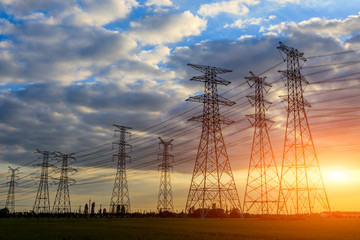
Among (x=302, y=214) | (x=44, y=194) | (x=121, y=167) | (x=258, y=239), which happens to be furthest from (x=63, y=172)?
(x=258, y=239)

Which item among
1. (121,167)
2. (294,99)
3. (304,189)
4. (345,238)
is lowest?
(345,238)

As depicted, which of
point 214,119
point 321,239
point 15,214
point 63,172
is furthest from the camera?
point 15,214

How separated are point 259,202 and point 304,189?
1046 centimetres

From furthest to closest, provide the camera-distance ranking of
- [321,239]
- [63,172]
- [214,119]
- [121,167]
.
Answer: [63,172] → [121,167] → [214,119] → [321,239]

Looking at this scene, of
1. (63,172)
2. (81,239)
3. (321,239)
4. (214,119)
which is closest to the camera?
(321,239)

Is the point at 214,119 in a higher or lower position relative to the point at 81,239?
higher

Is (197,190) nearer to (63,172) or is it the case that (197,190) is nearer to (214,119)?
(214,119)

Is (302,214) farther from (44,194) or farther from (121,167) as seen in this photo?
(44,194)

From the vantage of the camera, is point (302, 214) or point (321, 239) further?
point (302, 214)

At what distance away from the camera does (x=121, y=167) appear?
9894 cm

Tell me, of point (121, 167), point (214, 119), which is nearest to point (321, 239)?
point (214, 119)

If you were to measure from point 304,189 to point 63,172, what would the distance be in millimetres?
79059

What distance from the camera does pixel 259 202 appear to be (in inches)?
2734

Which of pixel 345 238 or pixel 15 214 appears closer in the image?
pixel 345 238
